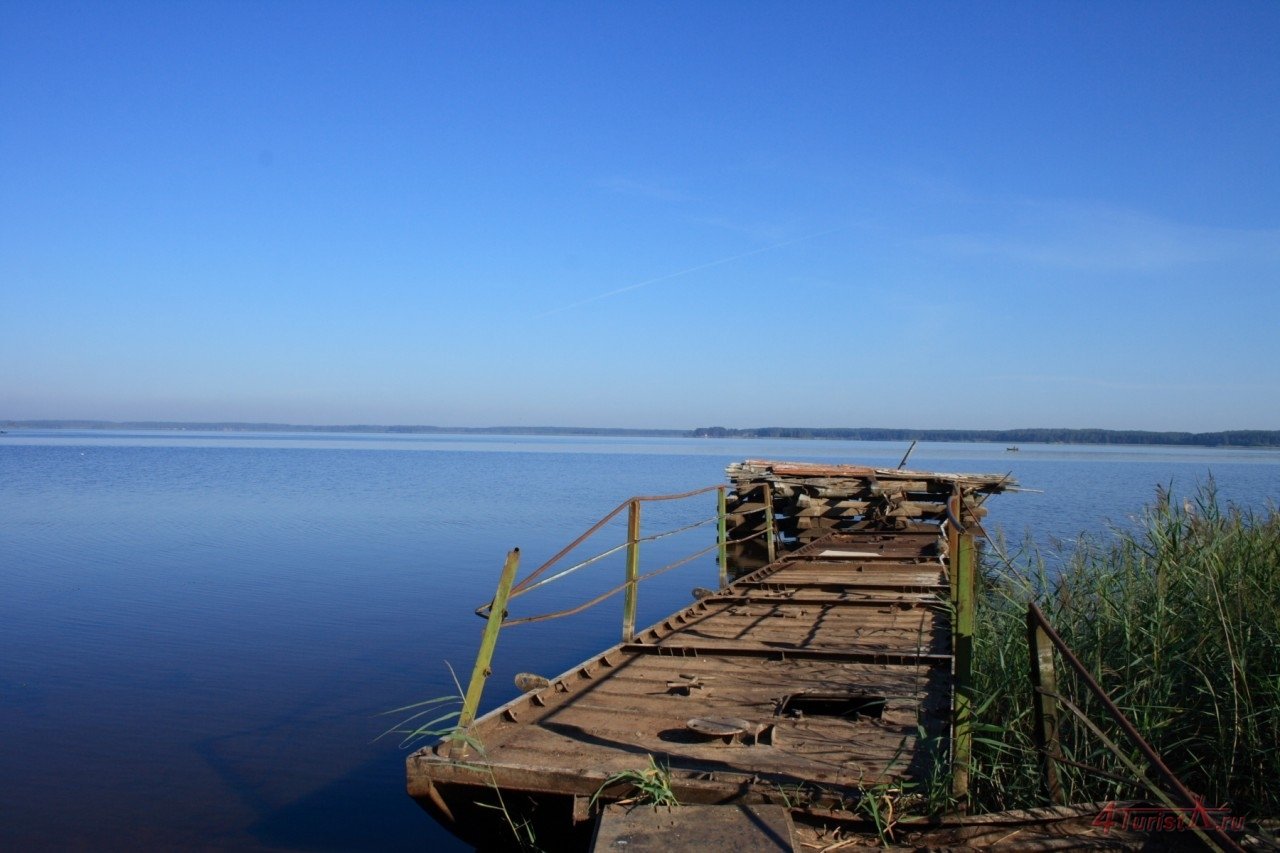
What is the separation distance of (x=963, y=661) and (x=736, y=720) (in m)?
1.14

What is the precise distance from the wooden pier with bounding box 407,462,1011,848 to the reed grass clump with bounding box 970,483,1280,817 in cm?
36

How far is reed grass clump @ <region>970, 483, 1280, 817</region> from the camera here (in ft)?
15.7

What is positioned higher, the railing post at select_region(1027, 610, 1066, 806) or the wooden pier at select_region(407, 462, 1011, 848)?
the railing post at select_region(1027, 610, 1066, 806)

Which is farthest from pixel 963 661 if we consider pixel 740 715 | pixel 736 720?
pixel 740 715

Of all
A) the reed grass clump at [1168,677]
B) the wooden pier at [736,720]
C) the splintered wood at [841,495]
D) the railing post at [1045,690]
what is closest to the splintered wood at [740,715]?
the wooden pier at [736,720]

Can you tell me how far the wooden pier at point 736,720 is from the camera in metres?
4.15

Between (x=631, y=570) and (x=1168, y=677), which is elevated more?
(x=631, y=570)

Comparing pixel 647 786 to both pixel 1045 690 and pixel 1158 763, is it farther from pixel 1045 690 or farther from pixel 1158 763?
pixel 1158 763

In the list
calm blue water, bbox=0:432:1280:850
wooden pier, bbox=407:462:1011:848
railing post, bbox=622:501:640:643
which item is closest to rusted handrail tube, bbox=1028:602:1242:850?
wooden pier, bbox=407:462:1011:848

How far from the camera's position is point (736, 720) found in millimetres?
4895

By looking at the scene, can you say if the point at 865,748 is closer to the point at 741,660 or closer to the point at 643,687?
the point at 643,687

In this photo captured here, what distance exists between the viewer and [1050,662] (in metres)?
4.10

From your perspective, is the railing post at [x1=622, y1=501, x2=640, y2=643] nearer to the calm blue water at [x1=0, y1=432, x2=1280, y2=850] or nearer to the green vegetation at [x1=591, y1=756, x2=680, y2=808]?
the calm blue water at [x1=0, y1=432, x2=1280, y2=850]

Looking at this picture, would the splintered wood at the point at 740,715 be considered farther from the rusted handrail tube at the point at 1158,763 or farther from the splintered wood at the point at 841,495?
the splintered wood at the point at 841,495
